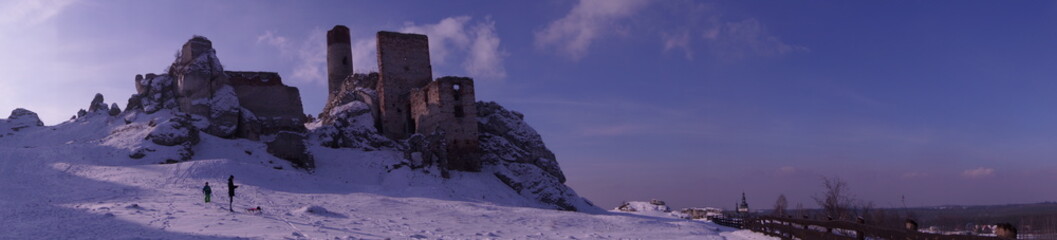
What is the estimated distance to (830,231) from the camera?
1748cm

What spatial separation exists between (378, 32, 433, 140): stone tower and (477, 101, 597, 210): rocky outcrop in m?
5.09

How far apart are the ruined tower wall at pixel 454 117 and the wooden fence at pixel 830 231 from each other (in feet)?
71.1

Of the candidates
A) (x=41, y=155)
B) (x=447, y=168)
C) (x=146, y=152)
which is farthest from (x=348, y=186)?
(x=41, y=155)

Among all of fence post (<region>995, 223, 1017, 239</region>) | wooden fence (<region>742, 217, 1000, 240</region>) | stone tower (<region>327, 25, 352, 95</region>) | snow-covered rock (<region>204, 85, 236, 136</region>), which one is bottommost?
wooden fence (<region>742, 217, 1000, 240</region>)

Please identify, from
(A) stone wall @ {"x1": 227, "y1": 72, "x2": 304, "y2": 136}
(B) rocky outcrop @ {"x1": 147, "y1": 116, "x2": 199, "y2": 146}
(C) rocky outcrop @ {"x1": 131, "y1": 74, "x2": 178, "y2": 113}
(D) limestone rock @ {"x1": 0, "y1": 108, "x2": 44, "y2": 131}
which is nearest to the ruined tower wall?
(A) stone wall @ {"x1": 227, "y1": 72, "x2": 304, "y2": 136}

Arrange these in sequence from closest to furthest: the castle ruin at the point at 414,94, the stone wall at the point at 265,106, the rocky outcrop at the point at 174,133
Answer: the rocky outcrop at the point at 174,133 → the stone wall at the point at 265,106 → the castle ruin at the point at 414,94

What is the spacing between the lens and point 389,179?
129 feet

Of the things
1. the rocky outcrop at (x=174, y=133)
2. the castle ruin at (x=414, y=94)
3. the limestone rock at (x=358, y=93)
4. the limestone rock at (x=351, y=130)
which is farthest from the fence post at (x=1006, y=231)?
the limestone rock at (x=358, y=93)

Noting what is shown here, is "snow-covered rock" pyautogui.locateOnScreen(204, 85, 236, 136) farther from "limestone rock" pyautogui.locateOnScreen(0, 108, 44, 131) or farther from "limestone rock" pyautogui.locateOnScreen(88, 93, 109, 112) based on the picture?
"limestone rock" pyautogui.locateOnScreen(0, 108, 44, 131)

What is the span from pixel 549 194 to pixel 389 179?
10217 millimetres

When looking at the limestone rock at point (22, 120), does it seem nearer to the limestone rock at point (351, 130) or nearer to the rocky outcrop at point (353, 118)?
the rocky outcrop at point (353, 118)

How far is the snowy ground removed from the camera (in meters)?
18.5

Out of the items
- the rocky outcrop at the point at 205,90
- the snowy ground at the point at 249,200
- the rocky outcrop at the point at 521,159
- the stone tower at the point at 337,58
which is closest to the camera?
the snowy ground at the point at 249,200

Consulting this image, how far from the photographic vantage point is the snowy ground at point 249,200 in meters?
18.5
